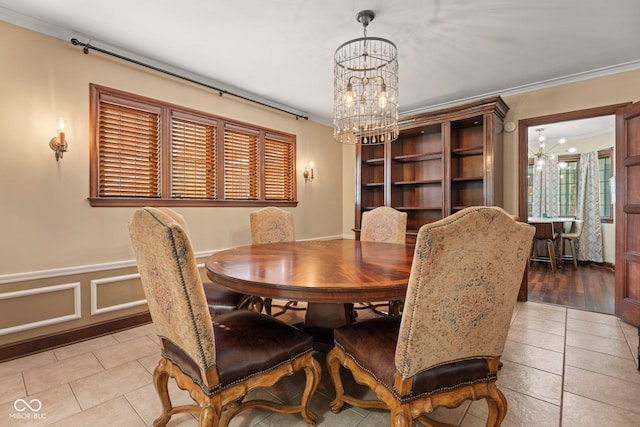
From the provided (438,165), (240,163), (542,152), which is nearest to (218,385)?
(240,163)

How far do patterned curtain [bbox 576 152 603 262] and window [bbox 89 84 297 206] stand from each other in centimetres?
578

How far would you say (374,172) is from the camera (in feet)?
15.7

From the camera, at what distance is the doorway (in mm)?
3389

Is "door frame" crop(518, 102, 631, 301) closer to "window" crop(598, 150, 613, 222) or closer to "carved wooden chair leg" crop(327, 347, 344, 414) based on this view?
"carved wooden chair leg" crop(327, 347, 344, 414)

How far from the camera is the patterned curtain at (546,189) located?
21.1 feet

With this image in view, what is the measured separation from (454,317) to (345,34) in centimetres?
228

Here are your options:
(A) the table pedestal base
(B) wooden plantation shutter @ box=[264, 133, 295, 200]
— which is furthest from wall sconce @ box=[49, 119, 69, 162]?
(A) the table pedestal base

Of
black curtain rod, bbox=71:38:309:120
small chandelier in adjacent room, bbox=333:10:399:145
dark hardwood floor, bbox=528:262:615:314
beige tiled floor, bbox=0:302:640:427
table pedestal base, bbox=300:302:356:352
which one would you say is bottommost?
beige tiled floor, bbox=0:302:640:427

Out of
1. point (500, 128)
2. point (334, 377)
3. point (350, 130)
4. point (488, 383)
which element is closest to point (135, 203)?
point (350, 130)

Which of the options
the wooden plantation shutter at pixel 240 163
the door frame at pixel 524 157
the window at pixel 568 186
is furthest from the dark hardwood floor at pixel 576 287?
the wooden plantation shutter at pixel 240 163

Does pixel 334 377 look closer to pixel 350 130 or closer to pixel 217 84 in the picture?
pixel 350 130

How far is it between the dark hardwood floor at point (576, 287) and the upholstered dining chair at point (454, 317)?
3013mm

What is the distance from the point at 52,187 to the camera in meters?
2.34

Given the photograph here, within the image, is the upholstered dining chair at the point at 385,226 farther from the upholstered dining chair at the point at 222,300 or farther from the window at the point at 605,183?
the window at the point at 605,183
